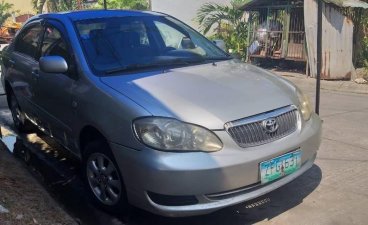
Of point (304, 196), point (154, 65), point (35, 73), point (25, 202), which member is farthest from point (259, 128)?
point (35, 73)

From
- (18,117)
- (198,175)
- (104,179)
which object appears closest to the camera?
(198,175)

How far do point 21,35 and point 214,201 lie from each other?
381 cm

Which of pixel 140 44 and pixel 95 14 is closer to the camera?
pixel 140 44

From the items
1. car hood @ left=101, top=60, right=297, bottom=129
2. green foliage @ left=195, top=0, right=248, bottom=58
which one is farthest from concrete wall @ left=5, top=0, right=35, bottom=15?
car hood @ left=101, top=60, right=297, bottom=129

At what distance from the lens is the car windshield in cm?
381

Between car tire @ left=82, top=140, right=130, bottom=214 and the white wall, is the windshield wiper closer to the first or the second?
car tire @ left=82, top=140, right=130, bottom=214

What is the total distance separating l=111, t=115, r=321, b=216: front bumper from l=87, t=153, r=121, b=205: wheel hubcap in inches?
10.0

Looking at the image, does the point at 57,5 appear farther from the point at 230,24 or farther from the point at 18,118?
the point at 18,118

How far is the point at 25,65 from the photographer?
4984 mm

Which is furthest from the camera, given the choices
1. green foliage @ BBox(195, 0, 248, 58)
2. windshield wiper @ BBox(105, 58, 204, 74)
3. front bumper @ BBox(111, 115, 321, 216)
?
green foliage @ BBox(195, 0, 248, 58)

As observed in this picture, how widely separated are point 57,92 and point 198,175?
6.26ft

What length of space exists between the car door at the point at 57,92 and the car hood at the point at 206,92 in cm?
56

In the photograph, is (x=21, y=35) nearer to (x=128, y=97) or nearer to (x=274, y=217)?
(x=128, y=97)

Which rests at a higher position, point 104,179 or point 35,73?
point 35,73
